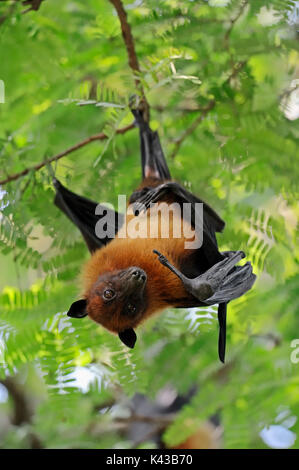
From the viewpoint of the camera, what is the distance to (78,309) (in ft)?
12.6

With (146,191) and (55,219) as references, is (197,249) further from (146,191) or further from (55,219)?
(55,219)

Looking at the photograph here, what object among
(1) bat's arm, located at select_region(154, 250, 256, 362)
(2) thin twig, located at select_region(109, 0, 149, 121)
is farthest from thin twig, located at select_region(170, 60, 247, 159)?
(1) bat's arm, located at select_region(154, 250, 256, 362)

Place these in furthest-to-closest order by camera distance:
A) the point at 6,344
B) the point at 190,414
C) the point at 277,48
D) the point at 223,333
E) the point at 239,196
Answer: the point at 239,196, the point at 190,414, the point at 277,48, the point at 223,333, the point at 6,344

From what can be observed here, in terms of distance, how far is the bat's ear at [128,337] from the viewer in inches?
150

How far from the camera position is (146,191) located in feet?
14.6

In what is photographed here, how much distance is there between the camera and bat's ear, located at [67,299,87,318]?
376cm

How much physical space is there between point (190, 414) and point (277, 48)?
10.6ft

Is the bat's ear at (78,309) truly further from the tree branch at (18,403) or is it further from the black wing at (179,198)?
the tree branch at (18,403)

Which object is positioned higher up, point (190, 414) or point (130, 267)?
point (130, 267)

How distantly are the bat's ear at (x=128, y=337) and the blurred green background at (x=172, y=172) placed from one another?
0.06m

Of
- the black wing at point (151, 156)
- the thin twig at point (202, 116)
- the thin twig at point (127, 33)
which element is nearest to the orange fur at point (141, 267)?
the black wing at point (151, 156)

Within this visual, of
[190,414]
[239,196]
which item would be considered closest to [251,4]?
[239,196]

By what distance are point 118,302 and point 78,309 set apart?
30 cm

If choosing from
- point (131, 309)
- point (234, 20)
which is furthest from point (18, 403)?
point (234, 20)
